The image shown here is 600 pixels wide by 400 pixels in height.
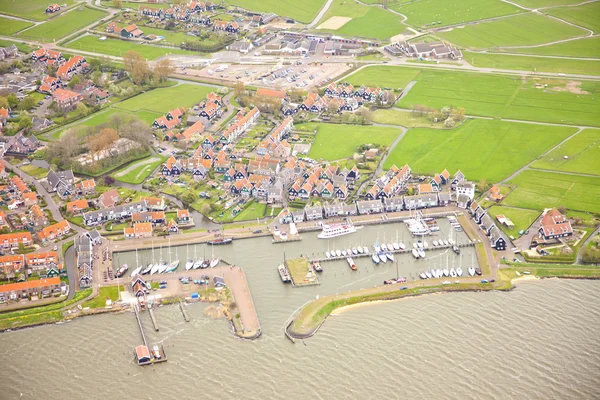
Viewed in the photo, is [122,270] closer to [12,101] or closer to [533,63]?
[12,101]

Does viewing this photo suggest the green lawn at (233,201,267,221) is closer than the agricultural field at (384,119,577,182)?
Yes

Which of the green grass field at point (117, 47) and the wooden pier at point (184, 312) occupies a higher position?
the wooden pier at point (184, 312)

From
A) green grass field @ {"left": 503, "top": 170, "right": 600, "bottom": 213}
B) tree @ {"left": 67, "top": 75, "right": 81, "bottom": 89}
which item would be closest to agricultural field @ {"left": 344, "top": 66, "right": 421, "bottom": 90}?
green grass field @ {"left": 503, "top": 170, "right": 600, "bottom": 213}

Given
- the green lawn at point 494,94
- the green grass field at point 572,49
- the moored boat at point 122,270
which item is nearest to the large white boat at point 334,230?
the moored boat at point 122,270

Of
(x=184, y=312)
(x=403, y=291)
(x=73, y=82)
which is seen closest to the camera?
(x=184, y=312)

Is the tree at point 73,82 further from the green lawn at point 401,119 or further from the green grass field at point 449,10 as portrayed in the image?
the green grass field at point 449,10

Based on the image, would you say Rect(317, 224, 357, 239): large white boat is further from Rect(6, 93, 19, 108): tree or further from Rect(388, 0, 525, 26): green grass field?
Rect(388, 0, 525, 26): green grass field

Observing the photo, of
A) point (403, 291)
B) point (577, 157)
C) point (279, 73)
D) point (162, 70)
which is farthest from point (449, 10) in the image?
point (403, 291)
